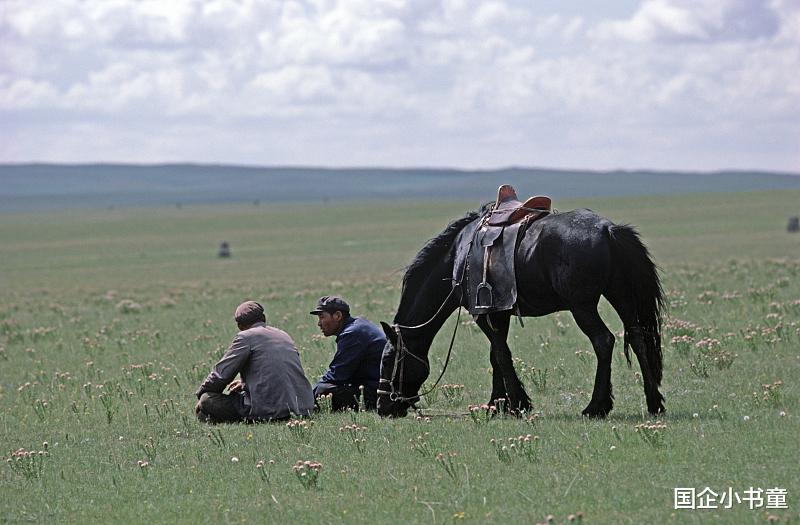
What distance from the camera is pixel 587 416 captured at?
456 inches

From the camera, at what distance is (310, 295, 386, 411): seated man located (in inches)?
518

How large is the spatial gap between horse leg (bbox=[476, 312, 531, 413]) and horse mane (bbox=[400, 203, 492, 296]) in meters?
0.79

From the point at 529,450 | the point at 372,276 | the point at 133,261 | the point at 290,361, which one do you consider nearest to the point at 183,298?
the point at 372,276

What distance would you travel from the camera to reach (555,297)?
12.0 metres

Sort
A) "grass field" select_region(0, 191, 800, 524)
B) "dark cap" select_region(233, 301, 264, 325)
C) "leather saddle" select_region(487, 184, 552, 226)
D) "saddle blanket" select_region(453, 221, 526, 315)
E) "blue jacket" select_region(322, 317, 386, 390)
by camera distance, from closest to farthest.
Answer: "grass field" select_region(0, 191, 800, 524)
"saddle blanket" select_region(453, 221, 526, 315)
"leather saddle" select_region(487, 184, 552, 226)
"dark cap" select_region(233, 301, 264, 325)
"blue jacket" select_region(322, 317, 386, 390)

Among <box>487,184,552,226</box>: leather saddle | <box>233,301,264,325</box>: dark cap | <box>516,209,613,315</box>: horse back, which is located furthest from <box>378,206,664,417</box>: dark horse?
<box>233,301,264,325</box>: dark cap

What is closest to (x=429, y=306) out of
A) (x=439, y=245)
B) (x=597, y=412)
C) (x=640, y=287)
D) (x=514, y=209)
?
(x=439, y=245)

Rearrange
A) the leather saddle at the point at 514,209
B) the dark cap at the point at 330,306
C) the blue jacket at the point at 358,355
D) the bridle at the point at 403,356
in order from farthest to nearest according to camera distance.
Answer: the blue jacket at the point at 358,355, the dark cap at the point at 330,306, the bridle at the point at 403,356, the leather saddle at the point at 514,209

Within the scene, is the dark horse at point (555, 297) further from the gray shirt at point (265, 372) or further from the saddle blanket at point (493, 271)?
the gray shirt at point (265, 372)

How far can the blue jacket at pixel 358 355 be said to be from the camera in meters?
13.2

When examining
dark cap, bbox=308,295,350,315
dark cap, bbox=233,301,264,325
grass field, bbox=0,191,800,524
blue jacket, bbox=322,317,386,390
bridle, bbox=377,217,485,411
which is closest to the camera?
grass field, bbox=0,191,800,524

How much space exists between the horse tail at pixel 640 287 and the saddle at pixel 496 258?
1003 millimetres

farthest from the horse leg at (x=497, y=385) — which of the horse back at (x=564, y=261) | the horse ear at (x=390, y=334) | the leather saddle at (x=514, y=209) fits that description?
the leather saddle at (x=514, y=209)

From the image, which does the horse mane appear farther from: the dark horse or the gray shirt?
the gray shirt
